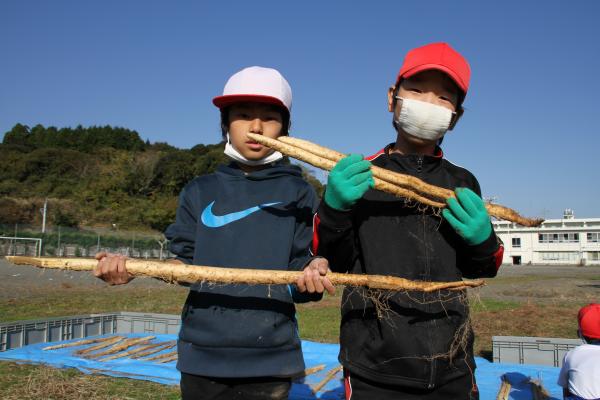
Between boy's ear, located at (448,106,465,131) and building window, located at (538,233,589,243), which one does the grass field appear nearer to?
boy's ear, located at (448,106,465,131)

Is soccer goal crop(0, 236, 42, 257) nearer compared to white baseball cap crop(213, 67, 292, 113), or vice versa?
white baseball cap crop(213, 67, 292, 113)

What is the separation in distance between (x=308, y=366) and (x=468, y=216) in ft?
16.7

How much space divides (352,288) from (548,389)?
15.7 ft

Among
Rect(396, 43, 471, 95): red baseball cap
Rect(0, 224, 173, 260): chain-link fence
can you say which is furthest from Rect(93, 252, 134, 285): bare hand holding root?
Rect(0, 224, 173, 260): chain-link fence

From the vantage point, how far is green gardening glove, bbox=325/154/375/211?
6.20 feet

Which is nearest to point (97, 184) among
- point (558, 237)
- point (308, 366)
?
point (308, 366)

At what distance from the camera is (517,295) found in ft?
57.2

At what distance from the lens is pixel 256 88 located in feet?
7.84

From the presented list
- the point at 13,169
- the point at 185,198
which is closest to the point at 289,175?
the point at 185,198

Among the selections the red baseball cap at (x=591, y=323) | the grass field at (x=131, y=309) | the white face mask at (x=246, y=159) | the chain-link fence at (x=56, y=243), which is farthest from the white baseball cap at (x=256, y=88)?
the chain-link fence at (x=56, y=243)

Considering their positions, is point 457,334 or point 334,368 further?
point 334,368

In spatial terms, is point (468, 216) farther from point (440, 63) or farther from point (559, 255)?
point (559, 255)

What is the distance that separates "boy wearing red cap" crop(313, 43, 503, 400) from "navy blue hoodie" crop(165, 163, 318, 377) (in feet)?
0.95

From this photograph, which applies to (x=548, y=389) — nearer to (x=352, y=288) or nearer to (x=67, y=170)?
(x=352, y=288)
